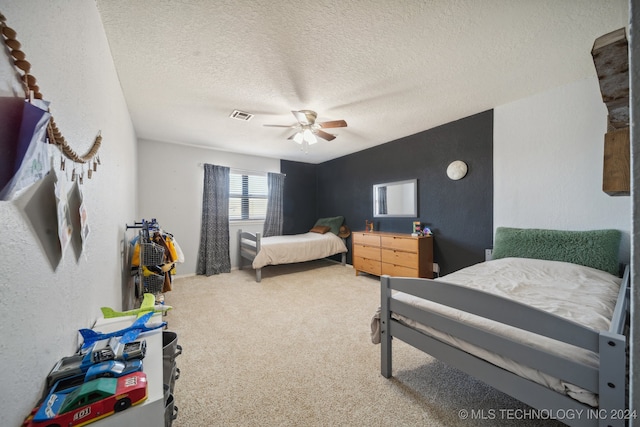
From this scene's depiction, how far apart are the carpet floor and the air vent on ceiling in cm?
226

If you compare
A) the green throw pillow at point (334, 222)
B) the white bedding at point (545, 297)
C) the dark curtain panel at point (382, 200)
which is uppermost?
the dark curtain panel at point (382, 200)

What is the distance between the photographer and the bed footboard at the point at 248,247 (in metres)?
3.79

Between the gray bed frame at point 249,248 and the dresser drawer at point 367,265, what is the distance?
0.77 metres

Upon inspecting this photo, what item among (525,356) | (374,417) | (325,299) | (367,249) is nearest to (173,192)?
(325,299)

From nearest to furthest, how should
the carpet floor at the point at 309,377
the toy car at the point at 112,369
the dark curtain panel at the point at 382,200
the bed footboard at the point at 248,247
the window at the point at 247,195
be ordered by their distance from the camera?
the toy car at the point at 112,369 < the carpet floor at the point at 309,377 < the bed footboard at the point at 248,247 < the dark curtain panel at the point at 382,200 < the window at the point at 247,195

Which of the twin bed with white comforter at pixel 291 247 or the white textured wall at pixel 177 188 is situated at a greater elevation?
the white textured wall at pixel 177 188

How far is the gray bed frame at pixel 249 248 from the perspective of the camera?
3797 millimetres

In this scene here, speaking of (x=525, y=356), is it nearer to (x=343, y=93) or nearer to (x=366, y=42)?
(x=366, y=42)

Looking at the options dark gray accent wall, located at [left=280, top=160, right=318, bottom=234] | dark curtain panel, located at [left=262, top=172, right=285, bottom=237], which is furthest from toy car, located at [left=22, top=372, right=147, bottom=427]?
dark gray accent wall, located at [left=280, top=160, right=318, bottom=234]

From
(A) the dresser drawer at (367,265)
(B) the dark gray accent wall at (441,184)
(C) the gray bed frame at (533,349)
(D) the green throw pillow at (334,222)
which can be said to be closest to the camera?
(C) the gray bed frame at (533,349)

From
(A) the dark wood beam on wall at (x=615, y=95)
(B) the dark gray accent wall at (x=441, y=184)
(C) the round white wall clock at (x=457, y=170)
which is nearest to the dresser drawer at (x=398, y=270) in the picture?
(B) the dark gray accent wall at (x=441, y=184)

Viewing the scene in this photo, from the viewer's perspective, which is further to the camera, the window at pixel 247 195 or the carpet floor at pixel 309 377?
the window at pixel 247 195

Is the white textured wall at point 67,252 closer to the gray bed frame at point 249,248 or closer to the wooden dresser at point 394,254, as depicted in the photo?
the gray bed frame at point 249,248

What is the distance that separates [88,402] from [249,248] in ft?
11.8
